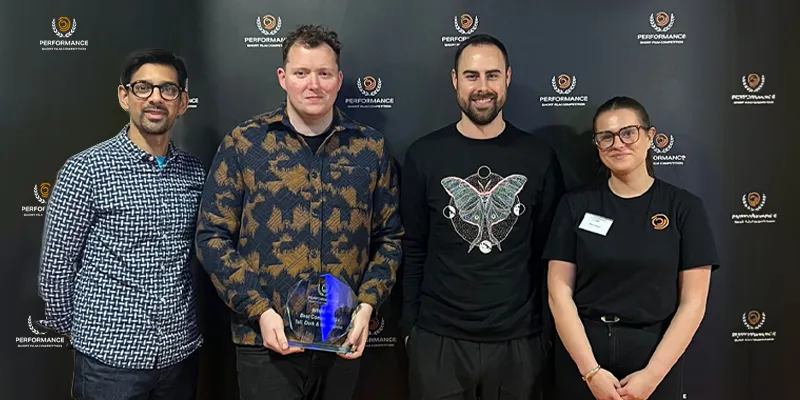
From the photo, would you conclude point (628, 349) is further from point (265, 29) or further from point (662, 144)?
point (265, 29)

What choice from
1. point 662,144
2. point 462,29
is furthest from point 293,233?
point 662,144

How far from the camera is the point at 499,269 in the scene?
83.0 inches

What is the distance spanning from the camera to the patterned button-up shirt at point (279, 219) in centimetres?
191

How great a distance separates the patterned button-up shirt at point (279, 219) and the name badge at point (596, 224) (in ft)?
2.44

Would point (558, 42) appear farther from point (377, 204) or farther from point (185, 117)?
point (185, 117)

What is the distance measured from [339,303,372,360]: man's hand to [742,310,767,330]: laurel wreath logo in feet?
6.47

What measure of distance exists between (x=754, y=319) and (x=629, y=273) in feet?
4.15

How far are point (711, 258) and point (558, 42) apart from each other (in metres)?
1.25

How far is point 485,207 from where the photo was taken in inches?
83.6

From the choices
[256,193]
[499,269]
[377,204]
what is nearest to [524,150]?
[499,269]

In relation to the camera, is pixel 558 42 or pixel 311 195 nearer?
pixel 311 195

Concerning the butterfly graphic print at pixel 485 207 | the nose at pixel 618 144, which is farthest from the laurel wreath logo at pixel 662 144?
the butterfly graphic print at pixel 485 207

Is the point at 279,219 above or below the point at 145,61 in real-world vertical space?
below

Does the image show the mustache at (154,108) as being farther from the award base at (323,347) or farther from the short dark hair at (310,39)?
the award base at (323,347)
